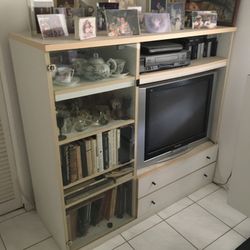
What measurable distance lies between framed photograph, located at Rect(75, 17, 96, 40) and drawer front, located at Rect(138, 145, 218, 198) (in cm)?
93

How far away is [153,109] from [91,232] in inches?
34.9

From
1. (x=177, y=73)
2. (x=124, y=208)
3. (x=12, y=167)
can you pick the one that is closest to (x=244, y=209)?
(x=124, y=208)

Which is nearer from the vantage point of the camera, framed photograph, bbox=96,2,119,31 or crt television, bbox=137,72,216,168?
framed photograph, bbox=96,2,119,31

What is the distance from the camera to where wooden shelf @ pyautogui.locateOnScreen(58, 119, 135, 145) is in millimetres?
1385

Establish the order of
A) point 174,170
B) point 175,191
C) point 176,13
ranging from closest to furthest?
point 176,13
point 174,170
point 175,191

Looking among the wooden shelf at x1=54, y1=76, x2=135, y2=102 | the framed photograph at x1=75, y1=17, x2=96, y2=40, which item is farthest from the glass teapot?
the framed photograph at x1=75, y1=17, x2=96, y2=40

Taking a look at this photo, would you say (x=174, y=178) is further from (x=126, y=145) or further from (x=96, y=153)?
(x=96, y=153)

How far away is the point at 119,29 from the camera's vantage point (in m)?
1.42

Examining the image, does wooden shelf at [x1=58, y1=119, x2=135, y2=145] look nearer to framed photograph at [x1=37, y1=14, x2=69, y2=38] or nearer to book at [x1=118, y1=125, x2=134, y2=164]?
book at [x1=118, y1=125, x2=134, y2=164]

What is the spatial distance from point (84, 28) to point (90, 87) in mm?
276

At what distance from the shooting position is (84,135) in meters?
1.42

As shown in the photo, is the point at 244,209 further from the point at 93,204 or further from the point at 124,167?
the point at 93,204

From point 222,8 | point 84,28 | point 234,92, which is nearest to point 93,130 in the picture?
point 84,28

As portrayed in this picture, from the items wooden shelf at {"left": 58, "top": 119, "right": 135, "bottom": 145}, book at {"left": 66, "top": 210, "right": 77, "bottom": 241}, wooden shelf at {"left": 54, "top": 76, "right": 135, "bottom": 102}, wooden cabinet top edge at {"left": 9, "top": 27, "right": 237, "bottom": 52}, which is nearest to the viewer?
wooden cabinet top edge at {"left": 9, "top": 27, "right": 237, "bottom": 52}
